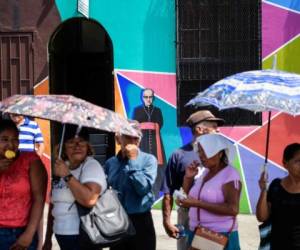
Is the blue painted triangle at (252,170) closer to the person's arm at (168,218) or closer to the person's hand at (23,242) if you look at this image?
the person's arm at (168,218)

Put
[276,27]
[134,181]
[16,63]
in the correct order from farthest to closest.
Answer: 1. [16,63]
2. [276,27]
3. [134,181]

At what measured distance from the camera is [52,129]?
31.2ft

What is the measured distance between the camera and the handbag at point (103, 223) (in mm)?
4215

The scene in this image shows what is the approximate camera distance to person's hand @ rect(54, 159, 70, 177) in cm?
418

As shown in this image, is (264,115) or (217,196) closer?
(217,196)

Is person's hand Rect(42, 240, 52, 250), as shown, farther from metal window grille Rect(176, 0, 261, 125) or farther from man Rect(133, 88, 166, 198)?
metal window grille Rect(176, 0, 261, 125)

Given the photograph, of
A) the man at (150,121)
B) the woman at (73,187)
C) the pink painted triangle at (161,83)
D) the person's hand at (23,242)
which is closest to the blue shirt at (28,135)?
the man at (150,121)

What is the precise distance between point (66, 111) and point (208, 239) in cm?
144

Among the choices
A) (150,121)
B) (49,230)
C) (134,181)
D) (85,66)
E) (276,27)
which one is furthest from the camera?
(85,66)

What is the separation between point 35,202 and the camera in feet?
14.3

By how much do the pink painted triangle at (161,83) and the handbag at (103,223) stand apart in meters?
4.96

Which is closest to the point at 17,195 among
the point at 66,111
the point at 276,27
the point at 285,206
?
the point at 66,111

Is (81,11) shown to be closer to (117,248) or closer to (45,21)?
(45,21)

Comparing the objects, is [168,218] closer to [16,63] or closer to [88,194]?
[88,194]
